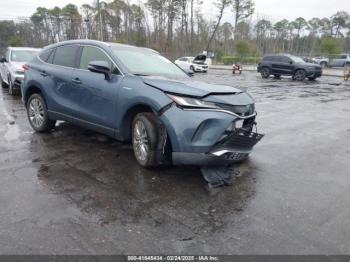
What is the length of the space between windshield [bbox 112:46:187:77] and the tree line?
40.0m

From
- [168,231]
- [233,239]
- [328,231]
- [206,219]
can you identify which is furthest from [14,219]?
[328,231]

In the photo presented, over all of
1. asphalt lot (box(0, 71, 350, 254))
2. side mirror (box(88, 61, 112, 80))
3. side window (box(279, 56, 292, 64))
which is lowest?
asphalt lot (box(0, 71, 350, 254))

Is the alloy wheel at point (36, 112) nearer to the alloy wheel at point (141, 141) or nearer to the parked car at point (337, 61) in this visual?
the alloy wheel at point (141, 141)

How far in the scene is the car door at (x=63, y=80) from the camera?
5.66 meters

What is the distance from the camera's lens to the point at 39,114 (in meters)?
6.51

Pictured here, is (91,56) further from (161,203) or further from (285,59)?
(285,59)

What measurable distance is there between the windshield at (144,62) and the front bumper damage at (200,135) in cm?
128

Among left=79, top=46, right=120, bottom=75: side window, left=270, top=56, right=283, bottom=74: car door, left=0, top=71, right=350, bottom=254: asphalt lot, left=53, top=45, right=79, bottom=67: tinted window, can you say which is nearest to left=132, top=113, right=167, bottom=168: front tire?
left=0, top=71, right=350, bottom=254: asphalt lot

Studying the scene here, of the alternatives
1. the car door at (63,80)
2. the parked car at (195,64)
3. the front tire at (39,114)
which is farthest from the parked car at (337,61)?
the front tire at (39,114)

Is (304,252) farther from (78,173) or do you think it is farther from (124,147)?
(124,147)

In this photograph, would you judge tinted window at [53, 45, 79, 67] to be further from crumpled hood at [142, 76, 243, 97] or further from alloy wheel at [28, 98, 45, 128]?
crumpled hood at [142, 76, 243, 97]

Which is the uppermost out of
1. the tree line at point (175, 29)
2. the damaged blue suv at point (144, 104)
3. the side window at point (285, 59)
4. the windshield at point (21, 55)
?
the tree line at point (175, 29)

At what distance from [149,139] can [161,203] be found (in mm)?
998

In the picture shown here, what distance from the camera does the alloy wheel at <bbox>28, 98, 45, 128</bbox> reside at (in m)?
6.43
